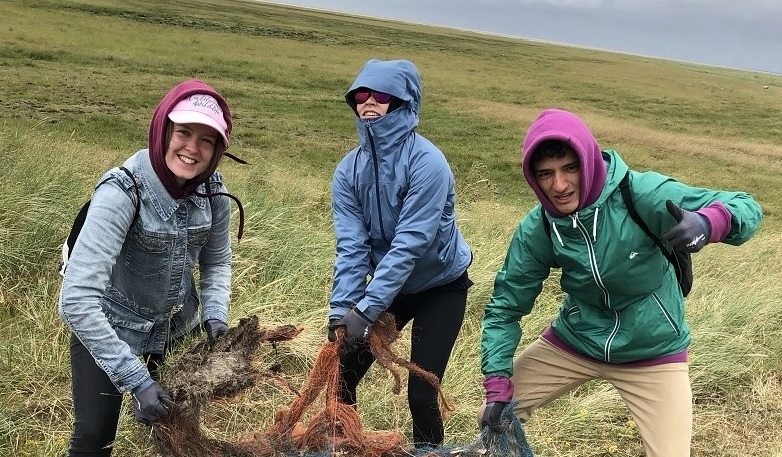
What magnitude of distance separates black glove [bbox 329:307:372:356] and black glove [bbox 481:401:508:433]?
609 millimetres

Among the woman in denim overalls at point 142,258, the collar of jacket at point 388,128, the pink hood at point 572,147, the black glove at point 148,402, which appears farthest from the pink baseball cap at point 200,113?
the pink hood at point 572,147

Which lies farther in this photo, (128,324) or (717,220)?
(128,324)

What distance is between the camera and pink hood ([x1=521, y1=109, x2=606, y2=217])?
2377mm

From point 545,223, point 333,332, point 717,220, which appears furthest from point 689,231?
point 333,332

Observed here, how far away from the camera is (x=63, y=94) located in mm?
15078

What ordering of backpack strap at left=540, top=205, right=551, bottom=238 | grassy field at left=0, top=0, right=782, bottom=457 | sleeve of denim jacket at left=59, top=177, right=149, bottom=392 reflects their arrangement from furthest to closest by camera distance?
grassy field at left=0, top=0, right=782, bottom=457
backpack strap at left=540, top=205, right=551, bottom=238
sleeve of denim jacket at left=59, top=177, right=149, bottom=392

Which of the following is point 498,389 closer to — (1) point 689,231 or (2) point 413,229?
(2) point 413,229

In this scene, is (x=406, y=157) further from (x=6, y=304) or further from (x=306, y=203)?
(x=306, y=203)

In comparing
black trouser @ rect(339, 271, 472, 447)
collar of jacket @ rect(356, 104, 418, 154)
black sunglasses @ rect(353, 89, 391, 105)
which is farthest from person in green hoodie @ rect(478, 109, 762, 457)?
black sunglasses @ rect(353, 89, 391, 105)

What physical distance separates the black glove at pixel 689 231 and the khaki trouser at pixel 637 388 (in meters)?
0.77

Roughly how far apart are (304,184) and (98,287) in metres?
5.98

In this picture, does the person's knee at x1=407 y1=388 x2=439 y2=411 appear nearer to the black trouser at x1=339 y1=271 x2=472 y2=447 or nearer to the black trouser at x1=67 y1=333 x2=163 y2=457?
the black trouser at x1=339 y1=271 x2=472 y2=447

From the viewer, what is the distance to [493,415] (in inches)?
103

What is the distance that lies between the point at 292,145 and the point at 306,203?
319 inches
